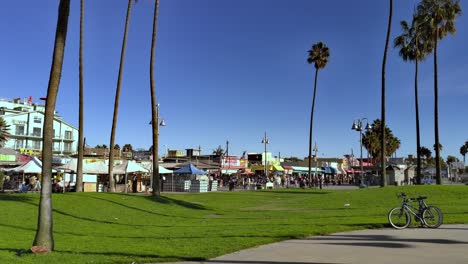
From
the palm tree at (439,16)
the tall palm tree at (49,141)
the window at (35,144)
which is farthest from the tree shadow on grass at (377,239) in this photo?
the window at (35,144)

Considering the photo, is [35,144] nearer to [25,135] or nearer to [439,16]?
[25,135]

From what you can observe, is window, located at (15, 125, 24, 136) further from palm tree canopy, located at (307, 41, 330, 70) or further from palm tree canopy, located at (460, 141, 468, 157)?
palm tree canopy, located at (460, 141, 468, 157)

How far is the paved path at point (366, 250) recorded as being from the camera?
8.05 meters

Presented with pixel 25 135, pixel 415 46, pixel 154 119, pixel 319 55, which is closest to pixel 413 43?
pixel 415 46

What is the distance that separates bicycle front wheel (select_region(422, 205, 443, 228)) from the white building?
79.2 m

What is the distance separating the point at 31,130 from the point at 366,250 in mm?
90458

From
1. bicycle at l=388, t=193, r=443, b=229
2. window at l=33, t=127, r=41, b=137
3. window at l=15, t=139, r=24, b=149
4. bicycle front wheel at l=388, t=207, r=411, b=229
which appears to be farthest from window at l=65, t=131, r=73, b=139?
bicycle at l=388, t=193, r=443, b=229

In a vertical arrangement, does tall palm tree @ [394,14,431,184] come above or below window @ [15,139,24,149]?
above

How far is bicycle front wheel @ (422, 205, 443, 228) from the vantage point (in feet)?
41.7

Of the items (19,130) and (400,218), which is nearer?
(400,218)

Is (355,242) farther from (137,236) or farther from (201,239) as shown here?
(137,236)

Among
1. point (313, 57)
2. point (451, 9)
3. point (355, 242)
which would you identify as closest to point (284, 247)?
point (355, 242)

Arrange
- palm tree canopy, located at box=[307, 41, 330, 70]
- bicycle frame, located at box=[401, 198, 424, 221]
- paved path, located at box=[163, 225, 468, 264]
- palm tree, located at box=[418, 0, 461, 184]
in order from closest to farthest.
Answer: paved path, located at box=[163, 225, 468, 264]
bicycle frame, located at box=[401, 198, 424, 221]
palm tree, located at box=[418, 0, 461, 184]
palm tree canopy, located at box=[307, 41, 330, 70]

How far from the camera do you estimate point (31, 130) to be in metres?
89.1
